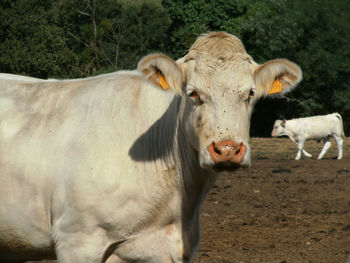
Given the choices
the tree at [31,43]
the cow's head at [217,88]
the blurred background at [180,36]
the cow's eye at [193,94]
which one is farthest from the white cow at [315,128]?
the cow's eye at [193,94]

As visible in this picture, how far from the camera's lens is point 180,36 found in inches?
Answer: 1656

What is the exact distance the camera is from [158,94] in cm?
486

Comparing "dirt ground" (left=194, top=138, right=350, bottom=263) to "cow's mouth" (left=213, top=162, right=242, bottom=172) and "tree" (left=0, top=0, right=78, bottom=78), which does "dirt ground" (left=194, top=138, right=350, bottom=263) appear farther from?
"tree" (left=0, top=0, right=78, bottom=78)

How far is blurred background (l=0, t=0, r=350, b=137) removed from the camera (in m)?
34.6

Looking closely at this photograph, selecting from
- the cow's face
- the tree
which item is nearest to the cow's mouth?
the cow's face

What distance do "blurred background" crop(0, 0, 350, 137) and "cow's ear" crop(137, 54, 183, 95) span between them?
99.1 ft

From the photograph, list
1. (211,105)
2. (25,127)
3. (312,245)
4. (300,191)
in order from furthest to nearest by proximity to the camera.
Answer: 1. (300,191)
2. (312,245)
3. (25,127)
4. (211,105)

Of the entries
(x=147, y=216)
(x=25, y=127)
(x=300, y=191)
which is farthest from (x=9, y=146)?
(x=300, y=191)

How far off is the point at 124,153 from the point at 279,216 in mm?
5341

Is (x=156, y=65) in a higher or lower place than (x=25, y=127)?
higher

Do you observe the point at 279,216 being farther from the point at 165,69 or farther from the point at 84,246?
the point at 165,69

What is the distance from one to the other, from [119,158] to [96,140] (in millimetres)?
206

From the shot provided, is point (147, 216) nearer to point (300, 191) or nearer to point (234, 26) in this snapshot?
point (300, 191)

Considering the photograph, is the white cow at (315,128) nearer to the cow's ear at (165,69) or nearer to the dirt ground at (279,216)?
the dirt ground at (279,216)
